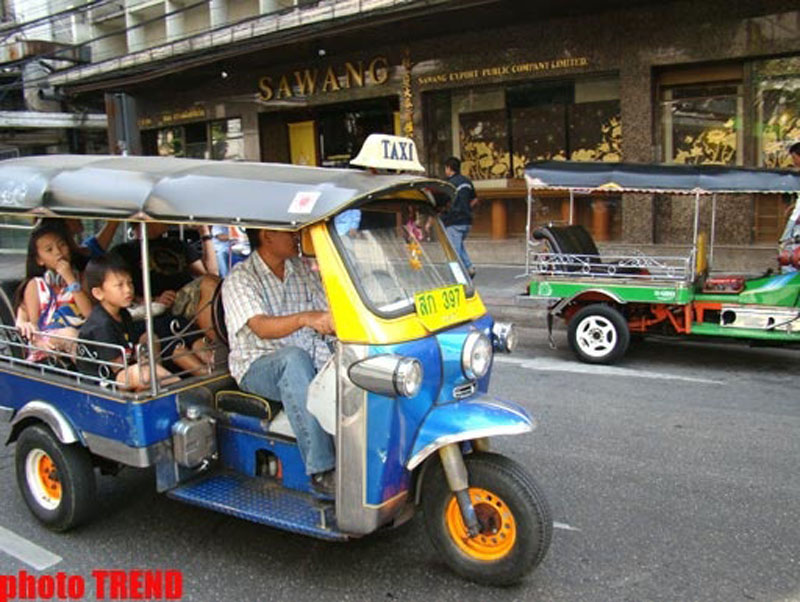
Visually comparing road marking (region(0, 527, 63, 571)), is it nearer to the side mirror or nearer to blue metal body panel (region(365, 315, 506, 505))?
blue metal body panel (region(365, 315, 506, 505))

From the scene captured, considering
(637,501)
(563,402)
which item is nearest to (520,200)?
(563,402)

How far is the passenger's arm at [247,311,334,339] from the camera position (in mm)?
3355

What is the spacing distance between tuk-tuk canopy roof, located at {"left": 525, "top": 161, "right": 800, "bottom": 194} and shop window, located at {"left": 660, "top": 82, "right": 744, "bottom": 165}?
5011mm

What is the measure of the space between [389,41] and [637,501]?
38.5ft

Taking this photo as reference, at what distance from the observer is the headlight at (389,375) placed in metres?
2.94

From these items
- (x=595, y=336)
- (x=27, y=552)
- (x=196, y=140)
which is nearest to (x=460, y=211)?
(x=595, y=336)

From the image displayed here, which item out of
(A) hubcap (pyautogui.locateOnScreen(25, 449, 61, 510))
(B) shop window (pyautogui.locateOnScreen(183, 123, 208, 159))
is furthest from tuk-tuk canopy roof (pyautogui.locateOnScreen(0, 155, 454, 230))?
(B) shop window (pyautogui.locateOnScreen(183, 123, 208, 159))

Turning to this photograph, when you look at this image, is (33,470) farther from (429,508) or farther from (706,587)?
(706,587)

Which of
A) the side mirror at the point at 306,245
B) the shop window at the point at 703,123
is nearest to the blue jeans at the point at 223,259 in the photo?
the side mirror at the point at 306,245

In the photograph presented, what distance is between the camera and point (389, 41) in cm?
1406

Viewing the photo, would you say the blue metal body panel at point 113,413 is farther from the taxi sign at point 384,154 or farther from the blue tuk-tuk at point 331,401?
the taxi sign at point 384,154

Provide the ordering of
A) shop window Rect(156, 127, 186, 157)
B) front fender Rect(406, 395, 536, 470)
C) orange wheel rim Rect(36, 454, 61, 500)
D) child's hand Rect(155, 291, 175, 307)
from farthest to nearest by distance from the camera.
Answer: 1. shop window Rect(156, 127, 186, 157)
2. child's hand Rect(155, 291, 175, 307)
3. orange wheel rim Rect(36, 454, 61, 500)
4. front fender Rect(406, 395, 536, 470)

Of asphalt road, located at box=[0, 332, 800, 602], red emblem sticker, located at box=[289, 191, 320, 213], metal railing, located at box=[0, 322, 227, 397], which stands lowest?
asphalt road, located at box=[0, 332, 800, 602]

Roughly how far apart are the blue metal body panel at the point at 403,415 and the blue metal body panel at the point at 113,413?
111 centimetres
